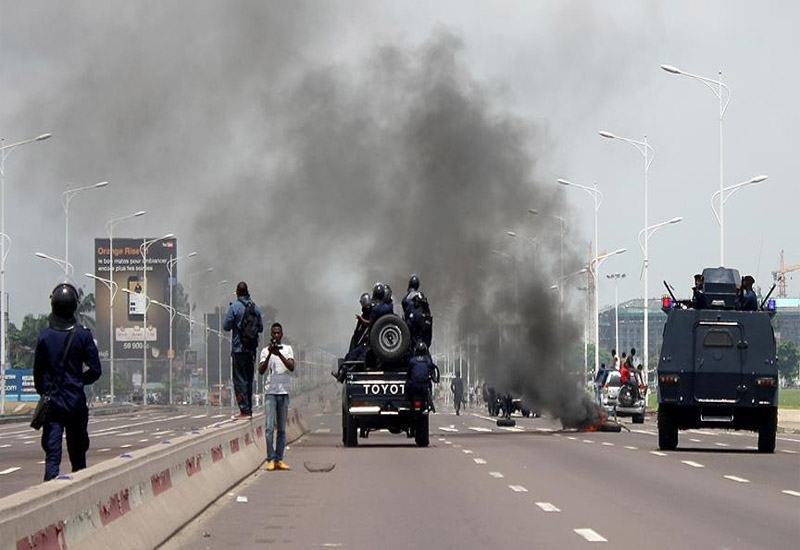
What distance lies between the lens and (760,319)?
29812mm

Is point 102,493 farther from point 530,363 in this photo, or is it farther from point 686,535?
point 530,363

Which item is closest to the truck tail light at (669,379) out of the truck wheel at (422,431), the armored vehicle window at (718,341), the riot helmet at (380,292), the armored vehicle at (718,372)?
the armored vehicle at (718,372)

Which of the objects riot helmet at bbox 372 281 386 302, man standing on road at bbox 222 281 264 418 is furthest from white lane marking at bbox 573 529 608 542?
riot helmet at bbox 372 281 386 302

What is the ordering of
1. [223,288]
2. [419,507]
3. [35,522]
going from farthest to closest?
[223,288] → [419,507] → [35,522]

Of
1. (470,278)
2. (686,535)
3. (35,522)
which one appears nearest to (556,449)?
(686,535)

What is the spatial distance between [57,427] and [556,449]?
17462 mm

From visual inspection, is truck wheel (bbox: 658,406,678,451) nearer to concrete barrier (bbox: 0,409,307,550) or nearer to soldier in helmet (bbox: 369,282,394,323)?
soldier in helmet (bbox: 369,282,394,323)

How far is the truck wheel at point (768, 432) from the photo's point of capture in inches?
1162

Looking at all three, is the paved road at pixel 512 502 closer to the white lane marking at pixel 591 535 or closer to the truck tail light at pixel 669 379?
the white lane marking at pixel 591 535

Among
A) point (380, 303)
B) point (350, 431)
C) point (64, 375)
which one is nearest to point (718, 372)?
point (380, 303)

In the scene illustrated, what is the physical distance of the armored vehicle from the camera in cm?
2958

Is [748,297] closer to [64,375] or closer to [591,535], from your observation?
[591,535]

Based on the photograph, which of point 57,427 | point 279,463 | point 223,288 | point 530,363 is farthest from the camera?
point 223,288

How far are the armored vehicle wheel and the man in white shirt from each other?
19.8ft
